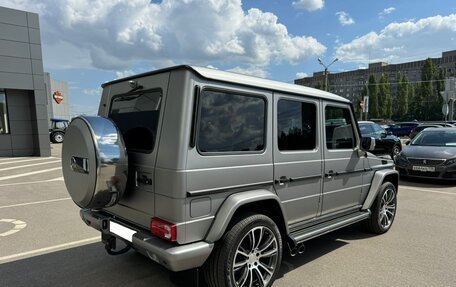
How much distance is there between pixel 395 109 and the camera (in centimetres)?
8000

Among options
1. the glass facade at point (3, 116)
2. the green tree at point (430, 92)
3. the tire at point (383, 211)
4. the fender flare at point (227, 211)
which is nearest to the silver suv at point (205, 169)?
the fender flare at point (227, 211)

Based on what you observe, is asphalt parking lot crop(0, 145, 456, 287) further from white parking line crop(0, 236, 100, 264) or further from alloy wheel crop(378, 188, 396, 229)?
alloy wheel crop(378, 188, 396, 229)

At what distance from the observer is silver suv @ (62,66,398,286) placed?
272 centimetres

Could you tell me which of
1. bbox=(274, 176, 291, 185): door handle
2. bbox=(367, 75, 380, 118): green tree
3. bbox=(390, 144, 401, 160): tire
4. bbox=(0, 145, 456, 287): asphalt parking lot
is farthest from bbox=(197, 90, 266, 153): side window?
bbox=(367, 75, 380, 118): green tree

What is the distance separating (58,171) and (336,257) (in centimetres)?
1056

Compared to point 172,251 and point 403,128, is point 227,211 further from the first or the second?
point 403,128

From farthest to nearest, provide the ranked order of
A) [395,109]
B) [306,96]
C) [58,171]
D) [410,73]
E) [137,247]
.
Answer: [410,73]
[395,109]
[58,171]
[306,96]
[137,247]

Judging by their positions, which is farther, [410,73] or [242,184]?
[410,73]

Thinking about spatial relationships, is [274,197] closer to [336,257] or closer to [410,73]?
[336,257]

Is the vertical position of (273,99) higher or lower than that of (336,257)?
higher

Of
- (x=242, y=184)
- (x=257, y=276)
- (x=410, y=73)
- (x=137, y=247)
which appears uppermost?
(x=410, y=73)

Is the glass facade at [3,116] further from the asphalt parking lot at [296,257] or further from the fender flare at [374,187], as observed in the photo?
the fender flare at [374,187]

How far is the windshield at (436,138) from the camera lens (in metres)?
9.66

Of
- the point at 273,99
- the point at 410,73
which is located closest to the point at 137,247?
the point at 273,99
